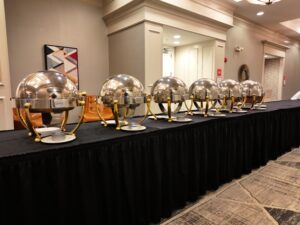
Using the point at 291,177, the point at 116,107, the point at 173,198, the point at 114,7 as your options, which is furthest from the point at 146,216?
the point at 114,7

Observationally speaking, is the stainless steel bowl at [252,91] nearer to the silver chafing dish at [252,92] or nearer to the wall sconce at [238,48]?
the silver chafing dish at [252,92]

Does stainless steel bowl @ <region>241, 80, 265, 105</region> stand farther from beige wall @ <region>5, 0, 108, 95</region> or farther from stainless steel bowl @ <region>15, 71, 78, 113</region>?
beige wall @ <region>5, 0, 108, 95</region>

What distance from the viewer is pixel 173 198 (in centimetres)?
163

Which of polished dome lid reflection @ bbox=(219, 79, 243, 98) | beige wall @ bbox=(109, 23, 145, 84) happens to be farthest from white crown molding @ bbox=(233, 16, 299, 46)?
polished dome lid reflection @ bbox=(219, 79, 243, 98)

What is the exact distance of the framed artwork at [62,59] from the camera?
3.78 meters

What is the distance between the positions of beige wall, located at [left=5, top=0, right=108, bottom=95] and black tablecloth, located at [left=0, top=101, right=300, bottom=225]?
9.18 feet

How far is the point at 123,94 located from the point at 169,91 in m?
0.47

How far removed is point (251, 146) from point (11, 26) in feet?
13.7

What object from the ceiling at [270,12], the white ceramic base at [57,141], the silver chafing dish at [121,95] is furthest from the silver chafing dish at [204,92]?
the ceiling at [270,12]

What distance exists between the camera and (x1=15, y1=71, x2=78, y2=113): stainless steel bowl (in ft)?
3.54

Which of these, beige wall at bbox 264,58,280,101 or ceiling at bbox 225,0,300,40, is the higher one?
ceiling at bbox 225,0,300,40

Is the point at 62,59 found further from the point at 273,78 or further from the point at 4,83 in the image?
the point at 273,78

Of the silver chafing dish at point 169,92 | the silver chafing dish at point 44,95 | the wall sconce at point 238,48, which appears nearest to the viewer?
the silver chafing dish at point 44,95

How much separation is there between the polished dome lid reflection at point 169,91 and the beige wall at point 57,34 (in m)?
2.97
